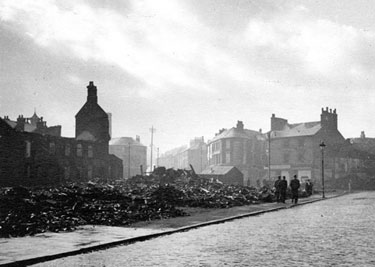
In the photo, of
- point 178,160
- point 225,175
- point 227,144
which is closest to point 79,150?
point 225,175

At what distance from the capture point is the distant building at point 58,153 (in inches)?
1667

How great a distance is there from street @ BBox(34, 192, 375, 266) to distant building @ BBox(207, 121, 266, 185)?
62716 mm

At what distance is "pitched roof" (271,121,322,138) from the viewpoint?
66750mm

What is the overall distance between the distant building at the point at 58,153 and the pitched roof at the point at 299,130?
28342 millimetres

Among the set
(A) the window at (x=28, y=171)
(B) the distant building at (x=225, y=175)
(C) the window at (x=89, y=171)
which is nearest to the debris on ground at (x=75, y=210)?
(A) the window at (x=28, y=171)

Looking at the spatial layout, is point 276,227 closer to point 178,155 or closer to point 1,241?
point 1,241

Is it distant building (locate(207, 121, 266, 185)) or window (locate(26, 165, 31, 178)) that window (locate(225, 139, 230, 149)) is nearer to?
distant building (locate(207, 121, 266, 185))

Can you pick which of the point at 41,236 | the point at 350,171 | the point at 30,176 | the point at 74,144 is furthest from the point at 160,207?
the point at 350,171

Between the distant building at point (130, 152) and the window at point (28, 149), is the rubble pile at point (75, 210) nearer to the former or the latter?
the window at point (28, 149)

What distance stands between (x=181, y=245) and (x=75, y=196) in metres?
10.8

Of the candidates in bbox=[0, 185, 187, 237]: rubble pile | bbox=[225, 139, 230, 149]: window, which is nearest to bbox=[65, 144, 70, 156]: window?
bbox=[0, 185, 187, 237]: rubble pile

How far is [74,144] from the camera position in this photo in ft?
170

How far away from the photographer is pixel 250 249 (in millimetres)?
8773

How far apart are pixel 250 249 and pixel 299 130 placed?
63.1 meters
